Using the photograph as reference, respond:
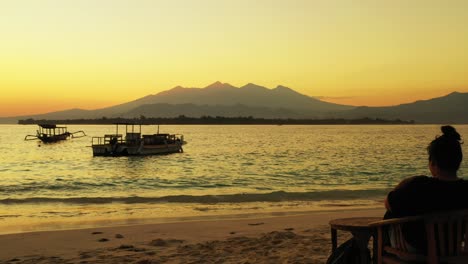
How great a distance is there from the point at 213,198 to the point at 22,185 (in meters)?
12.4

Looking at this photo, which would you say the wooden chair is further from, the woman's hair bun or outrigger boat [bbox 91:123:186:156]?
outrigger boat [bbox 91:123:186:156]

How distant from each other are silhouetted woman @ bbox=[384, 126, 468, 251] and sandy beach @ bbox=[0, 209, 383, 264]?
11.6 ft

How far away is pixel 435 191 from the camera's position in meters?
3.44

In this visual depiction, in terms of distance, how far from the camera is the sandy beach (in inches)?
286

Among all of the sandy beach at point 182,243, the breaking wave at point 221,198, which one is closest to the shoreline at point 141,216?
the sandy beach at point 182,243

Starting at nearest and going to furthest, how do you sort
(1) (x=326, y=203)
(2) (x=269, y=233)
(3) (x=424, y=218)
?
(3) (x=424, y=218)
(2) (x=269, y=233)
(1) (x=326, y=203)

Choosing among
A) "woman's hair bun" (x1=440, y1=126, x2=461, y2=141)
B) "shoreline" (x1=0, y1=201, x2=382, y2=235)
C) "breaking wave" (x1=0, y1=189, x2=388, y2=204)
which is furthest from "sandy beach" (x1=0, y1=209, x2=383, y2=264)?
"breaking wave" (x1=0, y1=189, x2=388, y2=204)

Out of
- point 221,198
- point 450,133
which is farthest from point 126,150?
point 450,133

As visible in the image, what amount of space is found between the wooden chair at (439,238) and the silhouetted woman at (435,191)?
0.23 feet

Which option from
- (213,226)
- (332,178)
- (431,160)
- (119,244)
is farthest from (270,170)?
(431,160)

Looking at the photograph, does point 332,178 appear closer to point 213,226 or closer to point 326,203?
point 326,203

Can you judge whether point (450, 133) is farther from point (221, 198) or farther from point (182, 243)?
point (221, 198)

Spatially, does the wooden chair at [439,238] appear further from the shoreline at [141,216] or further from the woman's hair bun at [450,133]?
the shoreline at [141,216]

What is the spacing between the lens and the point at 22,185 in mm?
25031
